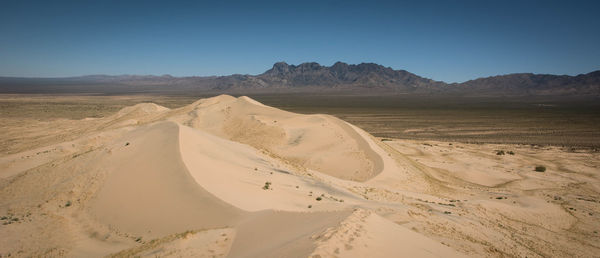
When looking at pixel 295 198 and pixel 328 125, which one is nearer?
pixel 295 198

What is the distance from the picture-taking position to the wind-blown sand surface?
636 cm

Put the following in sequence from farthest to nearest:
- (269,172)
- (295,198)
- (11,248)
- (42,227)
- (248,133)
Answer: (248,133) → (269,172) → (295,198) → (42,227) → (11,248)

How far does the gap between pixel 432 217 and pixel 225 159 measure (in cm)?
797

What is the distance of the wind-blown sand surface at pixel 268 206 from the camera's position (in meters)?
6.36

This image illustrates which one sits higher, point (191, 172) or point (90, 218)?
point (191, 172)

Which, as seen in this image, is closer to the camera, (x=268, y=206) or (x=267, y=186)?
(x=268, y=206)

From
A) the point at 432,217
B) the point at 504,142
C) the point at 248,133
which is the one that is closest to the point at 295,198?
the point at 432,217

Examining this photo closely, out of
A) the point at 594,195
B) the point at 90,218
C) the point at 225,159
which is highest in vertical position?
the point at 225,159

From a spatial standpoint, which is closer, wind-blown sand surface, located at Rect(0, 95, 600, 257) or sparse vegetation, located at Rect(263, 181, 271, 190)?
wind-blown sand surface, located at Rect(0, 95, 600, 257)

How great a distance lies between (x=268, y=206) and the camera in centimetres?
836

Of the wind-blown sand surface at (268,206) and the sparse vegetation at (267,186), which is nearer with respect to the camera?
the wind-blown sand surface at (268,206)

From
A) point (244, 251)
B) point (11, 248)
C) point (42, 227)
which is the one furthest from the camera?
point (42, 227)

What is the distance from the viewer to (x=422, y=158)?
74.3ft

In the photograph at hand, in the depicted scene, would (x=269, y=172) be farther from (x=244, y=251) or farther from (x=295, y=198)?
(x=244, y=251)
